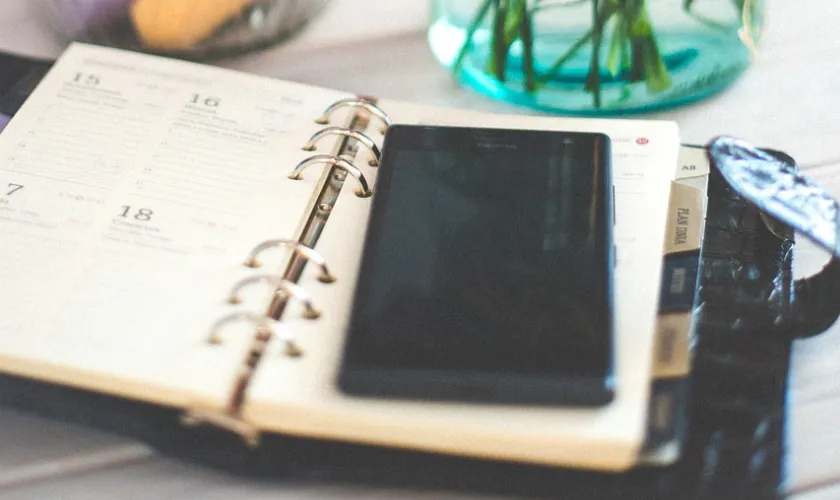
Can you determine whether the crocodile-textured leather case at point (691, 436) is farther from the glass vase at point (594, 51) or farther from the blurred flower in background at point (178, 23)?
the blurred flower in background at point (178, 23)

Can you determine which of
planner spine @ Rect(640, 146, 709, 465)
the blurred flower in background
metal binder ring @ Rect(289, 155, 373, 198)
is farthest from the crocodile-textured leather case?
the blurred flower in background

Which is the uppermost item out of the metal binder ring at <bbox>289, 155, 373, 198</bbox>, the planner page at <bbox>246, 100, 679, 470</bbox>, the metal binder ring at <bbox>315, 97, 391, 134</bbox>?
the metal binder ring at <bbox>315, 97, 391, 134</bbox>

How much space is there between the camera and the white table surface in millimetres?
392

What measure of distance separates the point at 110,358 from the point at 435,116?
0.25m

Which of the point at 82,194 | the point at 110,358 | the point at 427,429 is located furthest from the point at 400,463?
the point at 82,194

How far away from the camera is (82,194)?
46 centimetres

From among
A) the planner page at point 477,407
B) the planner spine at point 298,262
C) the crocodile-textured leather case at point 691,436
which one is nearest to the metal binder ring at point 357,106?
the planner spine at point 298,262

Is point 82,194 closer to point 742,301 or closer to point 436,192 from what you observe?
point 436,192

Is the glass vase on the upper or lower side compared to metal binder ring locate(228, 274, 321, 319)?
upper

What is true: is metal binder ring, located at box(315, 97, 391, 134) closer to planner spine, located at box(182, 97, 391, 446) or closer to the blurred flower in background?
planner spine, located at box(182, 97, 391, 446)

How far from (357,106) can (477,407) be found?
240mm

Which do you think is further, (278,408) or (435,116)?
(435,116)

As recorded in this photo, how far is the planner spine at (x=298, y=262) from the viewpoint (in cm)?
37

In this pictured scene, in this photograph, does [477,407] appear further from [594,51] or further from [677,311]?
[594,51]
